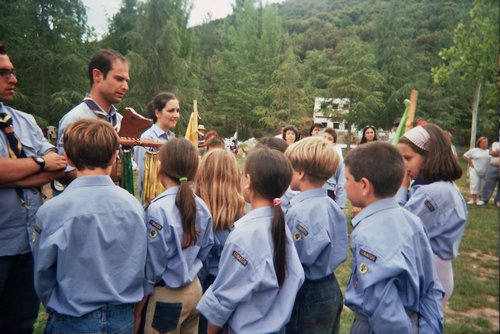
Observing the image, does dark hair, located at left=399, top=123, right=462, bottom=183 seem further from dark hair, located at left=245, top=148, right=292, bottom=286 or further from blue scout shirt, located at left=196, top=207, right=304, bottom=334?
blue scout shirt, located at left=196, top=207, right=304, bottom=334

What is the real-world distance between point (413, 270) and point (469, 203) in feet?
37.2

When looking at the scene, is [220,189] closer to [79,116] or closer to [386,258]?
[79,116]

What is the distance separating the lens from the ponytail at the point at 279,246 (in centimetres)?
207

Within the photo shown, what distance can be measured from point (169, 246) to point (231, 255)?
0.60 metres

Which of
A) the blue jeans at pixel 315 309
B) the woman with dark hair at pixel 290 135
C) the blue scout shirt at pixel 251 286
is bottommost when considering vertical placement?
the blue jeans at pixel 315 309

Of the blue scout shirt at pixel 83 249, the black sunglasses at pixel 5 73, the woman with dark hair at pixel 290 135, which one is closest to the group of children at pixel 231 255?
the blue scout shirt at pixel 83 249

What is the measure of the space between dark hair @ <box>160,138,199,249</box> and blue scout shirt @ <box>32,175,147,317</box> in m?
0.47

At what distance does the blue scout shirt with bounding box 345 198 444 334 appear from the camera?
1.89 metres

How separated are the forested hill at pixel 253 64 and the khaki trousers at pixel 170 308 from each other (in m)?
12.2

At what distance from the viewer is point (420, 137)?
294 cm

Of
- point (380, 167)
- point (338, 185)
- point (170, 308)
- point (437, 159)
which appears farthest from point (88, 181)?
point (338, 185)

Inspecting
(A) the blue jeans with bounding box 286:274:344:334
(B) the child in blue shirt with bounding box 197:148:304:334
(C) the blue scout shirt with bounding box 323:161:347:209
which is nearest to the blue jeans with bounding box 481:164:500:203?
(C) the blue scout shirt with bounding box 323:161:347:209

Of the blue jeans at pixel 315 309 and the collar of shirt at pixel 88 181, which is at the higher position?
the collar of shirt at pixel 88 181

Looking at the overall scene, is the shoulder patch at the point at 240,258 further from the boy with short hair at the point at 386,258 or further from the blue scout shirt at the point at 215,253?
the blue scout shirt at the point at 215,253
